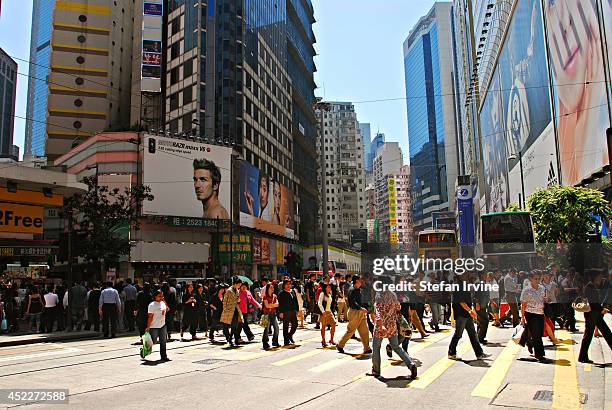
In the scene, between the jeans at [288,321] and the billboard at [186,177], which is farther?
the billboard at [186,177]

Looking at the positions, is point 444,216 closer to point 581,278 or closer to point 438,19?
point 438,19

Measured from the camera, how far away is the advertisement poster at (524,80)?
44.1 m

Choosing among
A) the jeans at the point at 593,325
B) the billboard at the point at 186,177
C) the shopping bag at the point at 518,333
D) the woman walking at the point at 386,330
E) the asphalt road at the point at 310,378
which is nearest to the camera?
the asphalt road at the point at 310,378

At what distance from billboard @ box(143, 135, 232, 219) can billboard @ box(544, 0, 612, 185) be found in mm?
26240

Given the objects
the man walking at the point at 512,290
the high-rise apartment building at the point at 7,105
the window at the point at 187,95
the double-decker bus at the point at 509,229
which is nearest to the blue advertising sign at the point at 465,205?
the window at the point at 187,95

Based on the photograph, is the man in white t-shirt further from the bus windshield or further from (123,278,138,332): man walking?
the bus windshield

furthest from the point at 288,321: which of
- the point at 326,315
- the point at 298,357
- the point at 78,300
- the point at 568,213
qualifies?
the point at 568,213

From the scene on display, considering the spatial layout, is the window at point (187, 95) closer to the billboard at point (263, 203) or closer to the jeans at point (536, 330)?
the billboard at point (263, 203)

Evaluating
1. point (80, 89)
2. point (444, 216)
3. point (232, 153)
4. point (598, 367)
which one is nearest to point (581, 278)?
point (598, 367)

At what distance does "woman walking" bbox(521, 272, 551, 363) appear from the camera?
10.2 metres

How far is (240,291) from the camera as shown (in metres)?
14.7

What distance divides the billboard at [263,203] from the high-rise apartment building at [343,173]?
78515 mm

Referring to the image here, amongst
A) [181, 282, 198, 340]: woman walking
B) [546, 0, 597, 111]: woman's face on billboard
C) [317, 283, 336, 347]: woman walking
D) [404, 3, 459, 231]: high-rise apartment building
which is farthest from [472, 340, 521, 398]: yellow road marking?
[404, 3, 459, 231]: high-rise apartment building

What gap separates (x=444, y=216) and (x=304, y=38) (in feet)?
215
